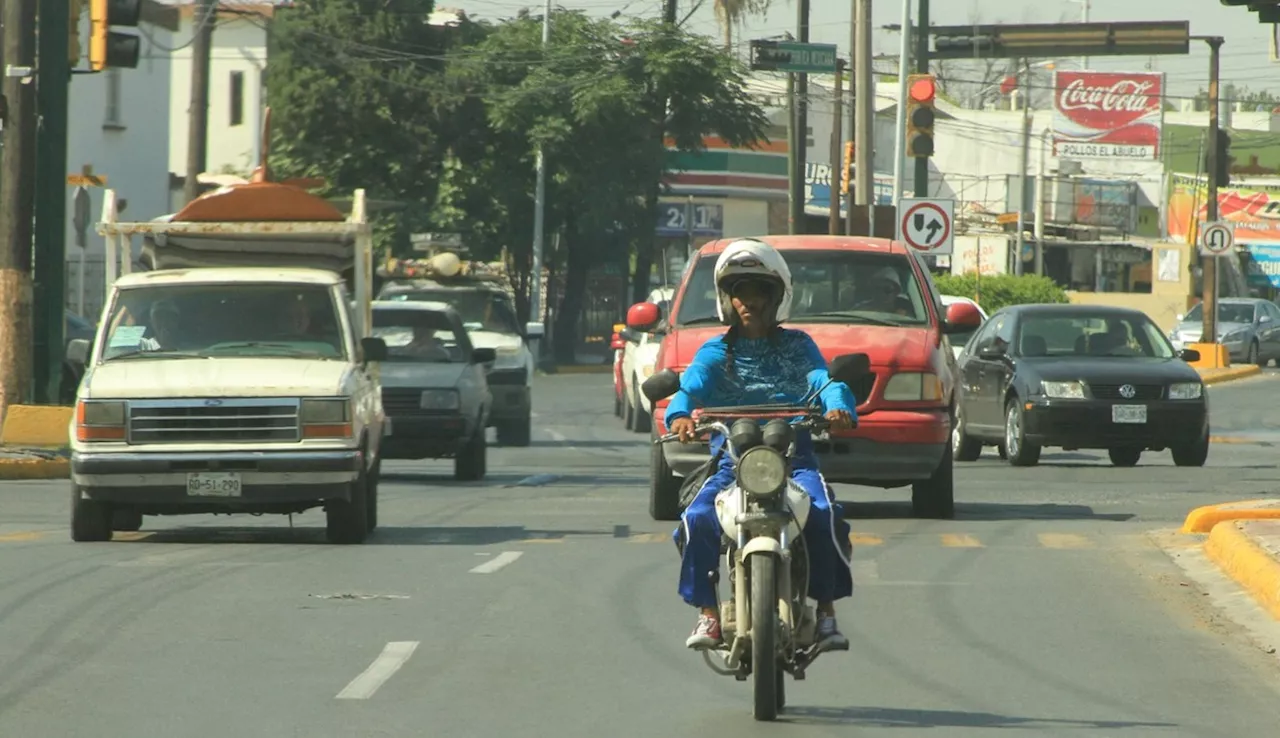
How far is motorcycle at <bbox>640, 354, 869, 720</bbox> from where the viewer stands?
303 inches

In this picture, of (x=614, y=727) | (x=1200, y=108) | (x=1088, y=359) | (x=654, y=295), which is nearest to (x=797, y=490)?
(x=614, y=727)

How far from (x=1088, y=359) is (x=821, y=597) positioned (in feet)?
49.9

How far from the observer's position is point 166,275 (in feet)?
51.8

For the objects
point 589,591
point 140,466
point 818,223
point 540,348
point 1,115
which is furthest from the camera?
point 818,223

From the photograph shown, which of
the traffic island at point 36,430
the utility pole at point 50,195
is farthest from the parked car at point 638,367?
the traffic island at point 36,430

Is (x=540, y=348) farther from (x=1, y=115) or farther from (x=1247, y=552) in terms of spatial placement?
(x=1247, y=552)

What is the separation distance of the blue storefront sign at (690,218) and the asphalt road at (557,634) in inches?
1921

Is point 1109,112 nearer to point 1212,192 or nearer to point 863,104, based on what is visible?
point 1212,192

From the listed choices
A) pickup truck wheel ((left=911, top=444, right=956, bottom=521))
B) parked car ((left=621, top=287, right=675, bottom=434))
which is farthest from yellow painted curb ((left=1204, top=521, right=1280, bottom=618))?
parked car ((left=621, top=287, right=675, bottom=434))

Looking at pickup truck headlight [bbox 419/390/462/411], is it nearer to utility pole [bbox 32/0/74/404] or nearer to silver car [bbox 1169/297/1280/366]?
utility pole [bbox 32/0/74/404]

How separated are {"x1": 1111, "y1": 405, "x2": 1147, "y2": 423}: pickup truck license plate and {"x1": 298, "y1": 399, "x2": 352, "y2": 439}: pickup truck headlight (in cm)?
948

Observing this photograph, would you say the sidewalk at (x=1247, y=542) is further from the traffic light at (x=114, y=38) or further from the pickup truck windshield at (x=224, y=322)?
the traffic light at (x=114, y=38)

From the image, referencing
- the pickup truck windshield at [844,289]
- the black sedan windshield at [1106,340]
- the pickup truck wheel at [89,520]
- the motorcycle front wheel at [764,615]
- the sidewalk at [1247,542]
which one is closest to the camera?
the motorcycle front wheel at [764,615]

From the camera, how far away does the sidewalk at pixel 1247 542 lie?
12.0 metres
